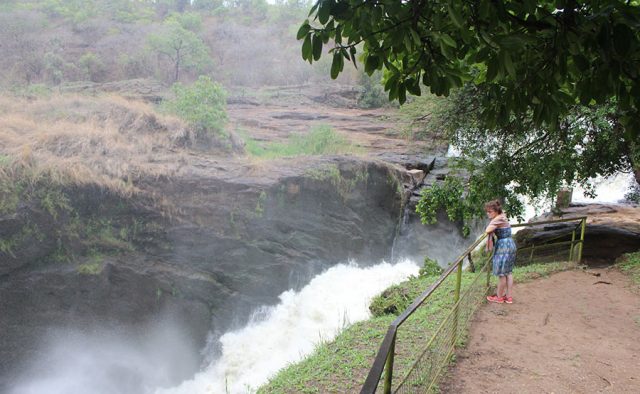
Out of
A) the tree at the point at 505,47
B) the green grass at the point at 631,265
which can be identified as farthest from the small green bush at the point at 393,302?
the tree at the point at 505,47

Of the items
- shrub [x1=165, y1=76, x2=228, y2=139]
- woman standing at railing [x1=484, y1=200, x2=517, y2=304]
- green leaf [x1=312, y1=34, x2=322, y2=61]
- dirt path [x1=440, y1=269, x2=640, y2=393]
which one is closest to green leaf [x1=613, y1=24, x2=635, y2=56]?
green leaf [x1=312, y1=34, x2=322, y2=61]

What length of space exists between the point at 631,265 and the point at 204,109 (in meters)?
11.8

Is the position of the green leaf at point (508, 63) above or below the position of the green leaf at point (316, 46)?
below

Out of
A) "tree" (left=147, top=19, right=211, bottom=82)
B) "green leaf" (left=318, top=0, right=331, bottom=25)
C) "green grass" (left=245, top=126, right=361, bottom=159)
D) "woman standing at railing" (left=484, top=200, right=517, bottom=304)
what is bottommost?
"woman standing at railing" (left=484, top=200, right=517, bottom=304)

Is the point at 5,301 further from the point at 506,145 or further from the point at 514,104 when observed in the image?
the point at 506,145

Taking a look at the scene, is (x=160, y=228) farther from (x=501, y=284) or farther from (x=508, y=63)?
(x=508, y=63)

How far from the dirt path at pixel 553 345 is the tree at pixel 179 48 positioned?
22.2 metres

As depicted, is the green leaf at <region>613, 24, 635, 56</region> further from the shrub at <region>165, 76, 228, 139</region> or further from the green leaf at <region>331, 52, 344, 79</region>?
the shrub at <region>165, 76, 228, 139</region>

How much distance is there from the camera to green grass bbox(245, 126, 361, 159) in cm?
1600

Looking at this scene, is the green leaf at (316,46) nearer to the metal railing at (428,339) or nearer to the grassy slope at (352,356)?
the metal railing at (428,339)

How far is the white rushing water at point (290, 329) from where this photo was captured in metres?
9.13

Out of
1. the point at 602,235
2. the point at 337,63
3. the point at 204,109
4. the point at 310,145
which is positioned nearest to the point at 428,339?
the point at 337,63

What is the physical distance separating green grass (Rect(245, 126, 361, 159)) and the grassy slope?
9.48 m

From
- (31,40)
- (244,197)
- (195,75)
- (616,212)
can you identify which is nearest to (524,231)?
(616,212)
